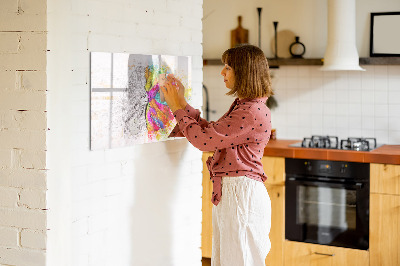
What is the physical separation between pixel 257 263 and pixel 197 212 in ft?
1.88

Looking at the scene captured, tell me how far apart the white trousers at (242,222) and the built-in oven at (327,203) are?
153 cm

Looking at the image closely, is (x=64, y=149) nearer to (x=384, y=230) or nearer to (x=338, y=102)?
(x=384, y=230)

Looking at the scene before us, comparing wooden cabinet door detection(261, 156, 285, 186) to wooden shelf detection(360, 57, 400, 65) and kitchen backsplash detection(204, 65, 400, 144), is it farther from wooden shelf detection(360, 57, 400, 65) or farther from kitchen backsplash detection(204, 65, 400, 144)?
wooden shelf detection(360, 57, 400, 65)

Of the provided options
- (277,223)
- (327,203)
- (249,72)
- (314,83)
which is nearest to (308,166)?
(327,203)

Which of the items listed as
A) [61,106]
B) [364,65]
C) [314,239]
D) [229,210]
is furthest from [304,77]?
[61,106]

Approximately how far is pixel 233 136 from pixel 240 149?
0.12 m

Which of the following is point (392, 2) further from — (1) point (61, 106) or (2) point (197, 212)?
(1) point (61, 106)

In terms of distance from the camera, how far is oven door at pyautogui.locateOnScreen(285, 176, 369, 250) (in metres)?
4.25

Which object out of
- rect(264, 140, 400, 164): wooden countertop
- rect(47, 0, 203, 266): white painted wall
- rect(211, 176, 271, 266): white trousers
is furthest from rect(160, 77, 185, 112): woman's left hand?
rect(264, 140, 400, 164): wooden countertop

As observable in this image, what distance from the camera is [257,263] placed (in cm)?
289

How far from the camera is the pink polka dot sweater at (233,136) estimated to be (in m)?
2.75

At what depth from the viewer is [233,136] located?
2.75m

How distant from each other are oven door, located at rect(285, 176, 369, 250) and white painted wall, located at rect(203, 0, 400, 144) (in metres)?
0.73

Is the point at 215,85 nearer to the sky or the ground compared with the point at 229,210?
nearer to the sky
